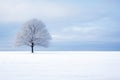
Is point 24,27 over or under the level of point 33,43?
over

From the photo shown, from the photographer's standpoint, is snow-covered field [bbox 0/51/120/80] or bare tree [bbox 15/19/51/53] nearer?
snow-covered field [bbox 0/51/120/80]

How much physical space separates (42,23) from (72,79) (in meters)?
42.4

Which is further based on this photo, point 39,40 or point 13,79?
point 39,40

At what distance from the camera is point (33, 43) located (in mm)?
49875

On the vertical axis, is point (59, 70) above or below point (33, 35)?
below

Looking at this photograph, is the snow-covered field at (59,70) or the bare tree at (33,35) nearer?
the snow-covered field at (59,70)

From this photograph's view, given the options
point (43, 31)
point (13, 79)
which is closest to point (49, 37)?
point (43, 31)

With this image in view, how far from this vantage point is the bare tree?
49.7 m

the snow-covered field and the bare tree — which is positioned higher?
the bare tree

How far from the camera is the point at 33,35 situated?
165ft

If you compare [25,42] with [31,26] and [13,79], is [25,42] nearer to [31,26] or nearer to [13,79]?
[31,26]

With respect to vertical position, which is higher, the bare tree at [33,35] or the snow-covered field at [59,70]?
the bare tree at [33,35]

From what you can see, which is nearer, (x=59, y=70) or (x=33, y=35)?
(x=59, y=70)

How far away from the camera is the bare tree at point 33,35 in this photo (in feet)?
163
